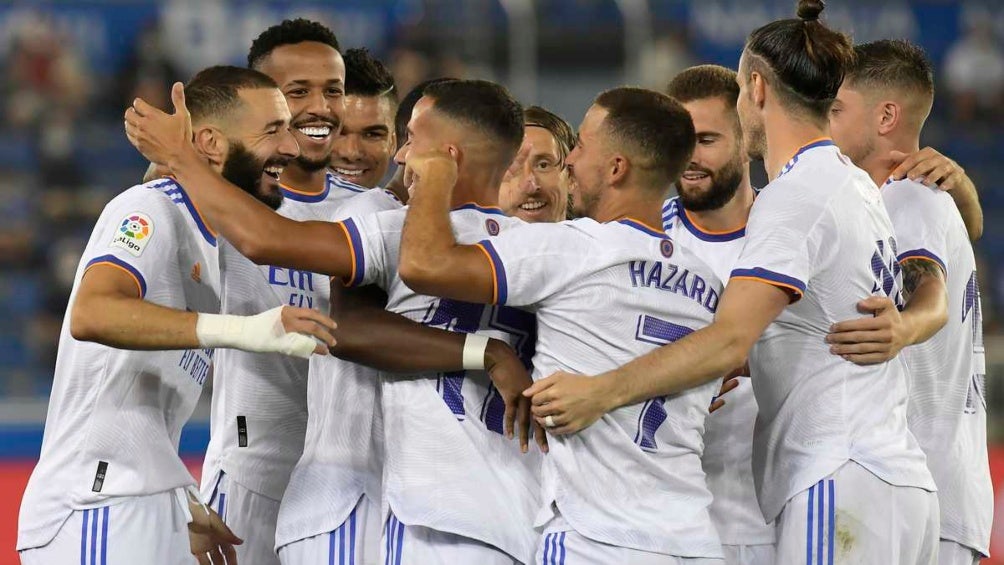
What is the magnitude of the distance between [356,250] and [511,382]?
0.66 m

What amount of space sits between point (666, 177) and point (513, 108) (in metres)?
0.59

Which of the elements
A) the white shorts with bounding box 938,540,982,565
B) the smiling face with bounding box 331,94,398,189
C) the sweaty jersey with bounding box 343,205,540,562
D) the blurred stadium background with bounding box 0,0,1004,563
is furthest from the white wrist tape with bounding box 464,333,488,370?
the blurred stadium background with bounding box 0,0,1004,563

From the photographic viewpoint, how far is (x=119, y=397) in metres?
4.52

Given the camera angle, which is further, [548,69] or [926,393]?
[548,69]

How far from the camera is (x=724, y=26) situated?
16.0 meters

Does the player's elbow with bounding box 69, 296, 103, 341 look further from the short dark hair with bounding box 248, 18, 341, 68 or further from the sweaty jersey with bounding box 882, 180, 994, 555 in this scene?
the sweaty jersey with bounding box 882, 180, 994, 555

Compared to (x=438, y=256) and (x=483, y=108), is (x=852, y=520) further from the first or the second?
(x=483, y=108)

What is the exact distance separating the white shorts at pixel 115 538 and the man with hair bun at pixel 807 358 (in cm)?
144

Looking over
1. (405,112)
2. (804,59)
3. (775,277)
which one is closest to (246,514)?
(405,112)

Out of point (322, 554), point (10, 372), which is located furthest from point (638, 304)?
point (10, 372)

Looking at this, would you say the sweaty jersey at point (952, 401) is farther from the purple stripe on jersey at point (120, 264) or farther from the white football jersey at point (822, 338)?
the purple stripe on jersey at point (120, 264)

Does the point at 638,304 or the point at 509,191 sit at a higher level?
the point at 509,191

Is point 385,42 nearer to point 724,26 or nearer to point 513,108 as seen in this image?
point 724,26

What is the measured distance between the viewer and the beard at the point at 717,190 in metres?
5.52
